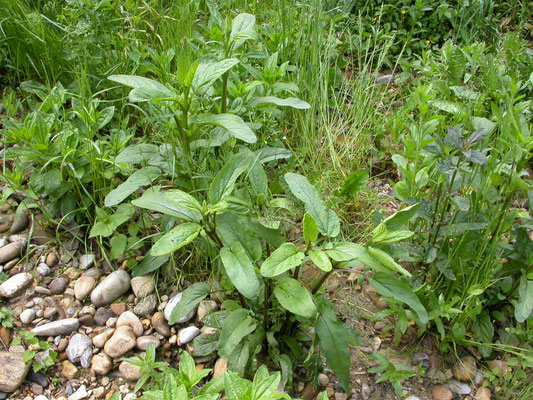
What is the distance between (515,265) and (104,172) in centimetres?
184

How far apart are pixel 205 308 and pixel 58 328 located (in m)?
0.61

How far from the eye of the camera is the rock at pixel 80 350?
6.53 ft

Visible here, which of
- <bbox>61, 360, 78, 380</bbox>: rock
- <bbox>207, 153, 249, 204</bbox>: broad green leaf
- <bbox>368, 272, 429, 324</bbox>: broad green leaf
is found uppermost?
<bbox>207, 153, 249, 204</bbox>: broad green leaf

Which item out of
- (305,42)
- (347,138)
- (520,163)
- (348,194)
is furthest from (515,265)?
(305,42)

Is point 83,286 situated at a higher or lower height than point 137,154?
lower

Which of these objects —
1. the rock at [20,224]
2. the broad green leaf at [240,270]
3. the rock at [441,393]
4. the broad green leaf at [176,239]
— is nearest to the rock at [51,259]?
the rock at [20,224]

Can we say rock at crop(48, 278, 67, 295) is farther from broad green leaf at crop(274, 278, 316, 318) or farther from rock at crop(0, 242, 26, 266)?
broad green leaf at crop(274, 278, 316, 318)

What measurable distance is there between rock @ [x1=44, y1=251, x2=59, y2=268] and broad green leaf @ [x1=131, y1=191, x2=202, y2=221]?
845mm

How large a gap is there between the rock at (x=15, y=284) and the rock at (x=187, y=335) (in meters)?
0.74

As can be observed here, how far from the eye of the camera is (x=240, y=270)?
1592 millimetres

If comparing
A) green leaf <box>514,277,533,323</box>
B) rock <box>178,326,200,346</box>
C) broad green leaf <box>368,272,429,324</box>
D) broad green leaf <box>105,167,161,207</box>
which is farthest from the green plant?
green leaf <box>514,277,533,323</box>

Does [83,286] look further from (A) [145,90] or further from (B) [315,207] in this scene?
(B) [315,207]

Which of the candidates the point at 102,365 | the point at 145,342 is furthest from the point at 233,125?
the point at 102,365

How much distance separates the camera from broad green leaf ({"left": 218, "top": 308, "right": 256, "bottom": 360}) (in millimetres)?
1712
